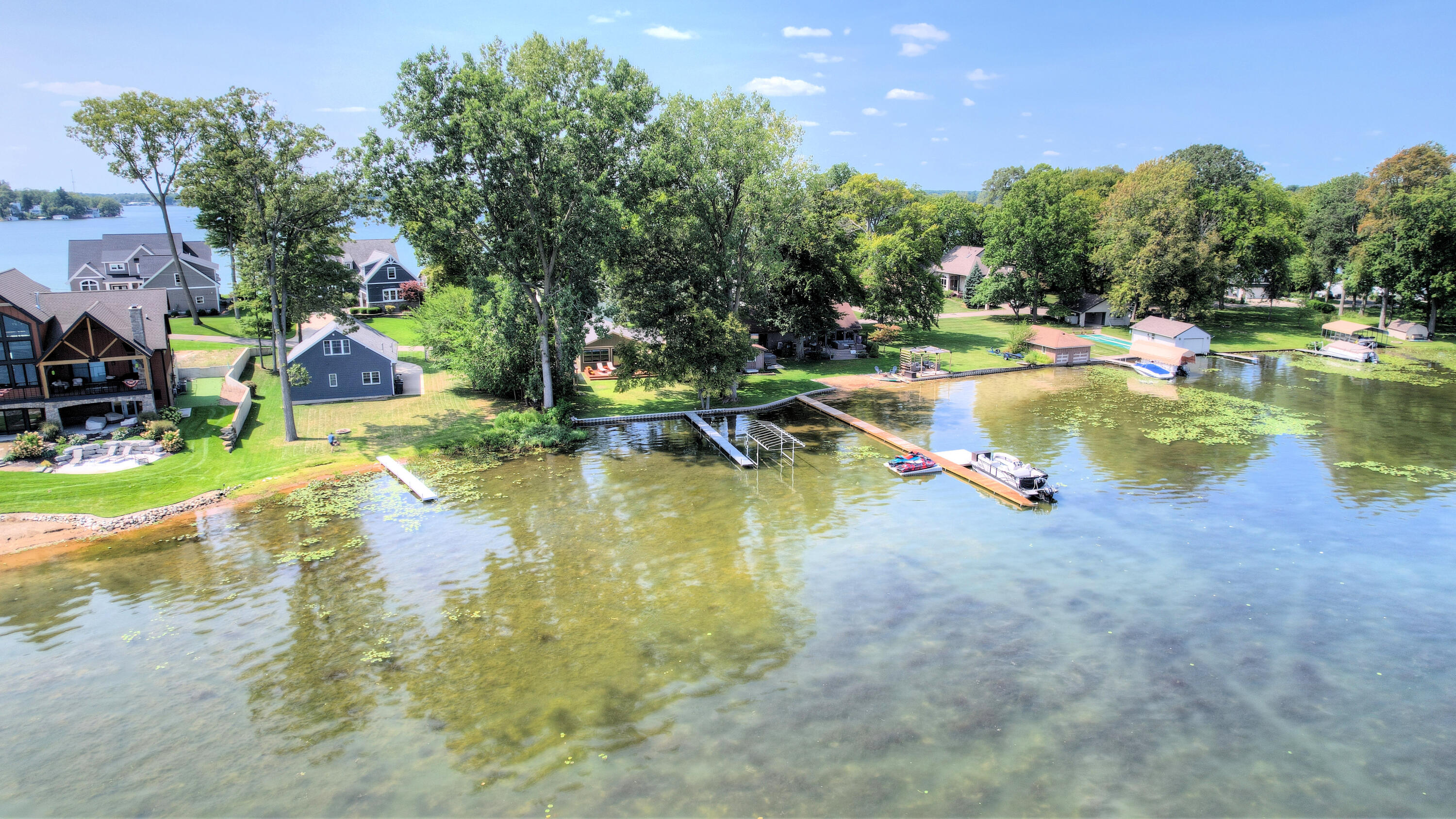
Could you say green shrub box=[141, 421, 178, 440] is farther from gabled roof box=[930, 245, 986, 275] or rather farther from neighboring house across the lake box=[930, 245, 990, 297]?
neighboring house across the lake box=[930, 245, 990, 297]

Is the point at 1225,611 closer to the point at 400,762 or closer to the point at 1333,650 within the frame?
the point at 1333,650

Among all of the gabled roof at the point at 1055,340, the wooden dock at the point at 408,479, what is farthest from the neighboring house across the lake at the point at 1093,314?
the wooden dock at the point at 408,479

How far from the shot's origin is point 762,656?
2006 cm

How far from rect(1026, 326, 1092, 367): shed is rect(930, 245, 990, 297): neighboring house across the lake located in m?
25.2

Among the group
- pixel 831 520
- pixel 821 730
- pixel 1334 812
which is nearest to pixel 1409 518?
pixel 1334 812

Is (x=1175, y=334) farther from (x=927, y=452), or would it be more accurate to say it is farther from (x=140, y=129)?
(x=140, y=129)

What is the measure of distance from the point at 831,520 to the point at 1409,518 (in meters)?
23.4

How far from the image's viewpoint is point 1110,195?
7750cm

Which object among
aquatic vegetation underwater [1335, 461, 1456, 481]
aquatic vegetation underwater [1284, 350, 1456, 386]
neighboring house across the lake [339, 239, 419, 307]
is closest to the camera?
aquatic vegetation underwater [1335, 461, 1456, 481]

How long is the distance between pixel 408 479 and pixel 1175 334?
62.8 m

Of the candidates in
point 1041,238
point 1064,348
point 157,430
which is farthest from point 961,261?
point 157,430

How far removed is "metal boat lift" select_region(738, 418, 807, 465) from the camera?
3869 centimetres

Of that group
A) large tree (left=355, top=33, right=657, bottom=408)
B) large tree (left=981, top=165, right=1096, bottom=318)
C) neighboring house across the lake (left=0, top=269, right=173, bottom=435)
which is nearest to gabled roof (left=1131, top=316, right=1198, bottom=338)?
large tree (left=981, top=165, right=1096, bottom=318)

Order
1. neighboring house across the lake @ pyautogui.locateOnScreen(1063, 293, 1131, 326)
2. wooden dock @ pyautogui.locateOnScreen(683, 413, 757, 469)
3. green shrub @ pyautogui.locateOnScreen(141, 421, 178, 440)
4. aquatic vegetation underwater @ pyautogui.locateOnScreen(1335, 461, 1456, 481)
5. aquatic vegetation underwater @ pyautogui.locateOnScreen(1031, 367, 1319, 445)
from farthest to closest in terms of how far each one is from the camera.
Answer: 1. neighboring house across the lake @ pyautogui.locateOnScreen(1063, 293, 1131, 326)
2. aquatic vegetation underwater @ pyautogui.locateOnScreen(1031, 367, 1319, 445)
3. wooden dock @ pyautogui.locateOnScreen(683, 413, 757, 469)
4. green shrub @ pyautogui.locateOnScreen(141, 421, 178, 440)
5. aquatic vegetation underwater @ pyautogui.locateOnScreen(1335, 461, 1456, 481)
